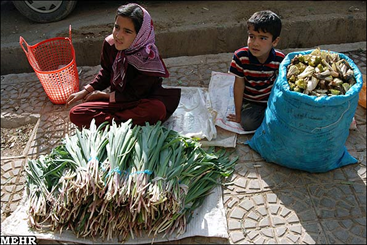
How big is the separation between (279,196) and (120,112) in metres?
1.47

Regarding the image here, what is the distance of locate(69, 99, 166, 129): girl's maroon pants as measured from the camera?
2820 millimetres

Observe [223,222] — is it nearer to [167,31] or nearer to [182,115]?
[182,115]

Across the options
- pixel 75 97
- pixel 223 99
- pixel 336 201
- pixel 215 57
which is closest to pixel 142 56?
pixel 75 97

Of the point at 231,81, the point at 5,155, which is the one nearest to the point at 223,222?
the point at 231,81

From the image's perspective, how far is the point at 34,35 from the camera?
4113 millimetres

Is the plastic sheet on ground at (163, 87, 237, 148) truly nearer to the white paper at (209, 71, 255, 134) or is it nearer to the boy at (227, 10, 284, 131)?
the white paper at (209, 71, 255, 134)

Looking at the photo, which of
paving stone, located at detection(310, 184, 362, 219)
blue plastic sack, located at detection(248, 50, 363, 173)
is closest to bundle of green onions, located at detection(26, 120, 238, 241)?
blue plastic sack, located at detection(248, 50, 363, 173)

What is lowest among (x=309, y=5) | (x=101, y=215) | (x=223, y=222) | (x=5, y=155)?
(x=5, y=155)

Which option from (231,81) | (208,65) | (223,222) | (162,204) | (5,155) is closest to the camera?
(162,204)

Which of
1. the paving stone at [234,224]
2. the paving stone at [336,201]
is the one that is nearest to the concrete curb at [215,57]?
the paving stone at [336,201]

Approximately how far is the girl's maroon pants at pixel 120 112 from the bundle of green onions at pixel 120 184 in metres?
0.30

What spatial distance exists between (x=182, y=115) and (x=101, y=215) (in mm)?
1329

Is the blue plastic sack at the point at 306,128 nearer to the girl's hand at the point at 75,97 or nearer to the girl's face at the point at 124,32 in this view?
the girl's face at the point at 124,32

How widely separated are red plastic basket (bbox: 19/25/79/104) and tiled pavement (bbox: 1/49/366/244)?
0.25 m
